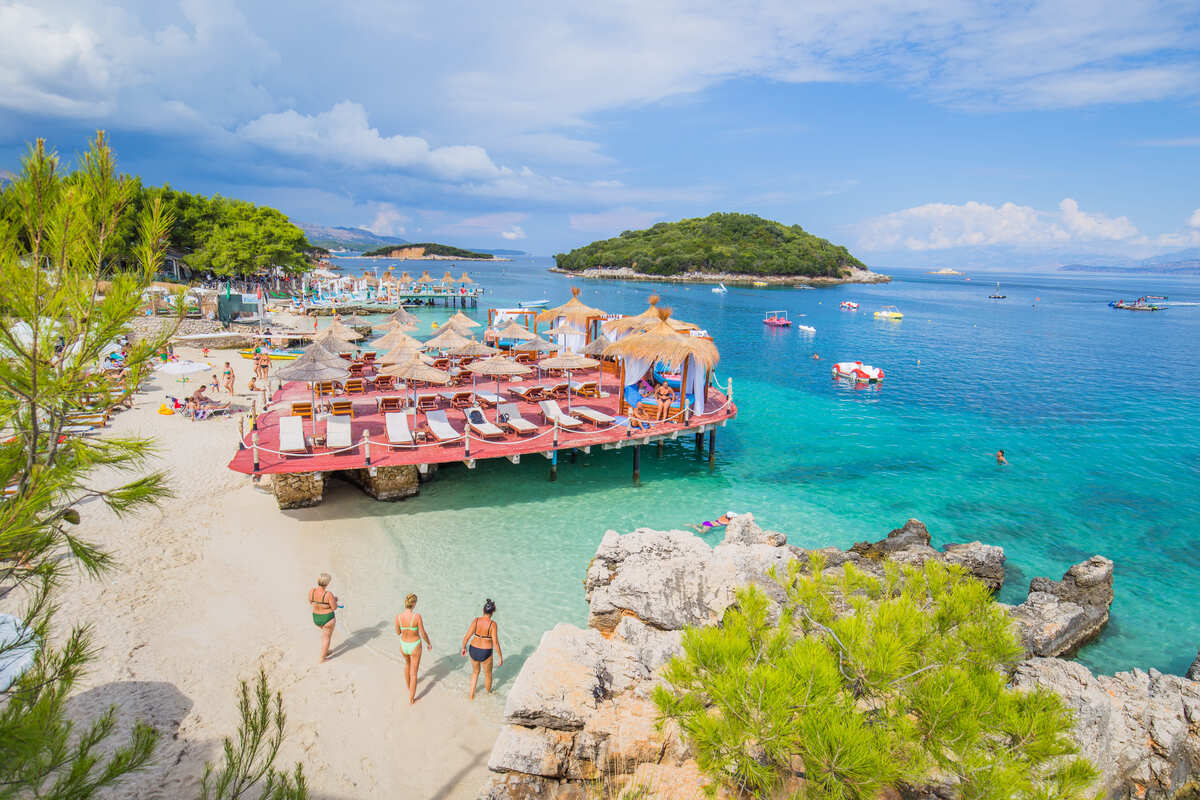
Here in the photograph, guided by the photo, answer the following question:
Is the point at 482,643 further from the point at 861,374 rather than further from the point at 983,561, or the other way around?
the point at 861,374

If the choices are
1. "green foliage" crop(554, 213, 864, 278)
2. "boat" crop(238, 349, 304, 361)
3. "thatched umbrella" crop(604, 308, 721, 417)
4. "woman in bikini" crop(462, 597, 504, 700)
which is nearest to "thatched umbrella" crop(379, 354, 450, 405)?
"thatched umbrella" crop(604, 308, 721, 417)

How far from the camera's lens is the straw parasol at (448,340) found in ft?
74.3

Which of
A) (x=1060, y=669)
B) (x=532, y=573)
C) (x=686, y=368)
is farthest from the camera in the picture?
(x=686, y=368)

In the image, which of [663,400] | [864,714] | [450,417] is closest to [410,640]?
[864,714]

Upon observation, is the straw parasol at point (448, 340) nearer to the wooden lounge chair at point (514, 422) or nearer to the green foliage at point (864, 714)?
the wooden lounge chair at point (514, 422)

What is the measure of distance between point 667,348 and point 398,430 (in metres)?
8.66

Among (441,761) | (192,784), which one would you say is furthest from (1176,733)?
(192,784)

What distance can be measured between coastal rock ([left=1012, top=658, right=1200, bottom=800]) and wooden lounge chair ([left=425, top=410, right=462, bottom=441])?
1367cm

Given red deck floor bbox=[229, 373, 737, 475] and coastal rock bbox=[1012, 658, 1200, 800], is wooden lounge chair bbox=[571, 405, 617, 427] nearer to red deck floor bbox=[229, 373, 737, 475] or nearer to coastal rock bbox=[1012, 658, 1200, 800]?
red deck floor bbox=[229, 373, 737, 475]

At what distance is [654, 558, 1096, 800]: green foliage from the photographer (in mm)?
4055

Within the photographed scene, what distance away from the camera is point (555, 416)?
1856 centimetres

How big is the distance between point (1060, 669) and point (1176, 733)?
4.34 ft

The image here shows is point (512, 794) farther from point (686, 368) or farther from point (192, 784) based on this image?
point (686, 368)

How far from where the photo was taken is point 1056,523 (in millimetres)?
17328
